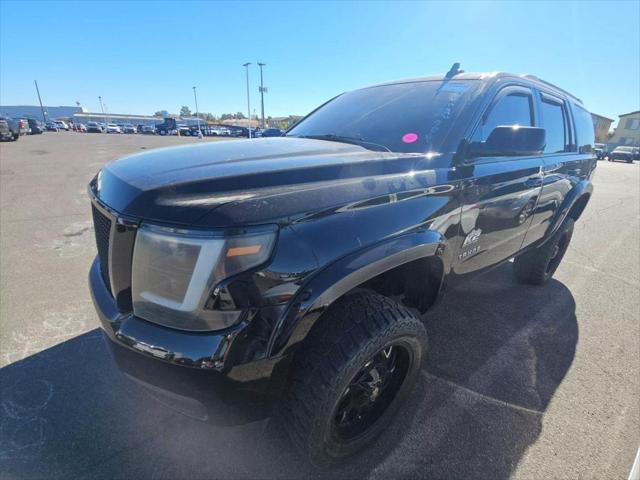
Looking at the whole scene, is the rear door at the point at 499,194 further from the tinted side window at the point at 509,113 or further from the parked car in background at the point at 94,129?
the parked car in background at the point at 94,129

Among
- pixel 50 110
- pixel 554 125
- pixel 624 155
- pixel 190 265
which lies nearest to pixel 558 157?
pixel 554 125

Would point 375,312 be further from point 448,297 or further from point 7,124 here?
point 7,124

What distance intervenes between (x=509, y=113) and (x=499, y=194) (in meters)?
0.67

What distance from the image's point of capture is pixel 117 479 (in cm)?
173

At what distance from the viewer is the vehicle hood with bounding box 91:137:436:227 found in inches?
50.1

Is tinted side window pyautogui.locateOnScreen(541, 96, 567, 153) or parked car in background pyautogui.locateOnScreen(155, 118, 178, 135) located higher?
tinted side window pyautogui.locateOnScreen(541, 96, 567, 153)

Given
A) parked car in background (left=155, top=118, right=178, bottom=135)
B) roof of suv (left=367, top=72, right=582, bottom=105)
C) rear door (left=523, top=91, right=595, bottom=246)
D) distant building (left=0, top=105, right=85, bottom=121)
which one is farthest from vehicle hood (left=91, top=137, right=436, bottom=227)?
distant building (left=0, top=105, right=85, bottom=121)

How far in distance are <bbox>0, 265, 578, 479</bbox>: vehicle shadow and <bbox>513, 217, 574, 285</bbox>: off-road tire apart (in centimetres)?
123

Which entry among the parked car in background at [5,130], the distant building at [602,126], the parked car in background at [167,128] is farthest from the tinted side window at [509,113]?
the distant building at [602,126]

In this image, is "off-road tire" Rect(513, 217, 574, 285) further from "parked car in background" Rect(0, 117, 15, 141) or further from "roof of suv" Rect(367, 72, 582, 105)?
"parked car in background" Rect(0, 117, 15, 141)

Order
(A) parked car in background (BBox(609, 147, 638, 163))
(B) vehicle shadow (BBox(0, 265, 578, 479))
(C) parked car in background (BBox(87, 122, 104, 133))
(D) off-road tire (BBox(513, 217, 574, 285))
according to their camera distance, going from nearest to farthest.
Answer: (B) vehicle shadow (BBox(0, 265, 578, 479)) → (D) off-road tire (BBox(513, 217, 574, 285)) → (A) parked car in background (BBox(609, 147, 638, 163)) → (C) parked car in background (BBox(87, 122, 104, 133))

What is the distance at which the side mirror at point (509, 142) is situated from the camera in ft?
6.81

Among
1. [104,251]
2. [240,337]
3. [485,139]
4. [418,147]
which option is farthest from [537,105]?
[104,251]

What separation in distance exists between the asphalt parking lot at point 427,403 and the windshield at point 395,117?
1658mm
